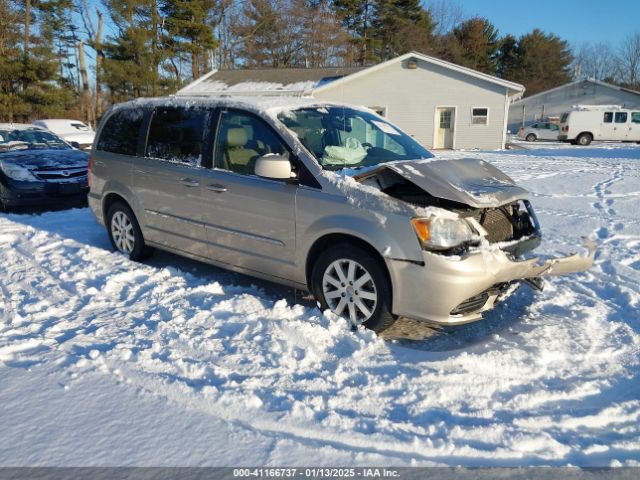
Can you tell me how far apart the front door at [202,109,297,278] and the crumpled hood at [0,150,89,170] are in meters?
5.77

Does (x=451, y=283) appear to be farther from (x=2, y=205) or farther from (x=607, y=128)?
(x=607, y=128)

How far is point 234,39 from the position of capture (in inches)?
1647

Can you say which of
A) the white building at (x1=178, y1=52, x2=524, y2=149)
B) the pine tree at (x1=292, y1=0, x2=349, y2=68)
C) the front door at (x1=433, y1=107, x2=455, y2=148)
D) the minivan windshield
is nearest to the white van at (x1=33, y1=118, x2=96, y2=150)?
the white building at (x1=178, y1=52, x2=524, y2=149)

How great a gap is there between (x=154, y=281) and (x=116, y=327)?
1114 millimetres

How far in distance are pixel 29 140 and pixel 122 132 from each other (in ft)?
19.3

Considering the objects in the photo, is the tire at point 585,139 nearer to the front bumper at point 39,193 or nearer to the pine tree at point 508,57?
the pine tree at point 508,57

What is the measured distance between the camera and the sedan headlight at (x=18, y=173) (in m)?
8.73

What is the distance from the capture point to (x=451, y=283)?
3465 millimetres

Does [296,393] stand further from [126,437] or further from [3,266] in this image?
[3,266]

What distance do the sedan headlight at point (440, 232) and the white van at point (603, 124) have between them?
1233 inches

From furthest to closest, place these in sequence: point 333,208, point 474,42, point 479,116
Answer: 1. point 474,42
2. point 479,116
3. point 333,208

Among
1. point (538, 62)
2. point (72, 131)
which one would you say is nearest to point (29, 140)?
point (72, 131)

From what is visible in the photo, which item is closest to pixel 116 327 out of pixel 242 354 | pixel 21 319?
pixel 21 319

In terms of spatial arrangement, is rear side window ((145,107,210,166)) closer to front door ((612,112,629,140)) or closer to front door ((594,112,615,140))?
front door ((594,112,615,140))
